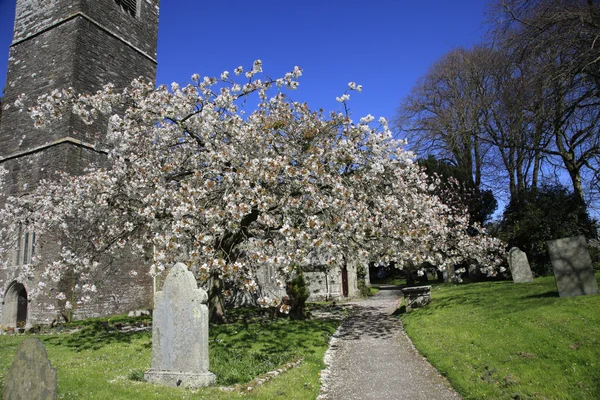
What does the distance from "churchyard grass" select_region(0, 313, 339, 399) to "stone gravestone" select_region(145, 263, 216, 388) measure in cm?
34

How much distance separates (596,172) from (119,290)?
21.0 m

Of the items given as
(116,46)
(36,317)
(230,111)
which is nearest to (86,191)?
(230,111)

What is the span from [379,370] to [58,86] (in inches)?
728

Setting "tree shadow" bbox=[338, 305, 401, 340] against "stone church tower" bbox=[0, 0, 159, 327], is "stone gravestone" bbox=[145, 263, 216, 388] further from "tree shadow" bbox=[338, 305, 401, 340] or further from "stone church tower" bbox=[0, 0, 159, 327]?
"stone church tower" bbox=[0, 0, 159, 327]

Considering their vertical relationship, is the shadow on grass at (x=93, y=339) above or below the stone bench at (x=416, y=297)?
below

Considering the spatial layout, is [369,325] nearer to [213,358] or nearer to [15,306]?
[213,358]

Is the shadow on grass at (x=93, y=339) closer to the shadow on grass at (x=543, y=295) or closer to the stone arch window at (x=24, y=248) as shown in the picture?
the stone arch window at (x=24, y=248)

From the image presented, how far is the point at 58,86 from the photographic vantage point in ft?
60.2

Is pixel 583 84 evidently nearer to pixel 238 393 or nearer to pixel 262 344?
pixel 262 344

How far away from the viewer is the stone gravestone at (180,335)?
6.79m

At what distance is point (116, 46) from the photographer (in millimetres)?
20609

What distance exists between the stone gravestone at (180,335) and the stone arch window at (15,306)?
13.9 metres

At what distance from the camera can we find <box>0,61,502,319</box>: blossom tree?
988 centimetres

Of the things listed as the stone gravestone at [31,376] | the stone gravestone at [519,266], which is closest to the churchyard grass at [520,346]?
the stone gravestone at [519,266]
